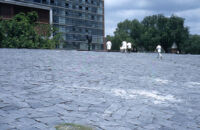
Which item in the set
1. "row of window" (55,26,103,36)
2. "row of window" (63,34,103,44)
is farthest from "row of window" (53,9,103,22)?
"row of window" (63,34,103,44)

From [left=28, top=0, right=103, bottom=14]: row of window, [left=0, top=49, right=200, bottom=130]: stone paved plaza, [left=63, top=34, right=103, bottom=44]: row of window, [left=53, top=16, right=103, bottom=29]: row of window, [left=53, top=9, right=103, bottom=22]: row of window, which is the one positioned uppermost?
[left=28, top=0, right=103, bottom=14]: row of window

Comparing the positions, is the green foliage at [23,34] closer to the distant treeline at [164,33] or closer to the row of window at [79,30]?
the distant treeline at [164,33]

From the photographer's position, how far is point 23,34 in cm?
2627

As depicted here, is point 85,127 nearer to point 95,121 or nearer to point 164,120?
point 95,121

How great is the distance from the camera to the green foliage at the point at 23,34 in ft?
82.0

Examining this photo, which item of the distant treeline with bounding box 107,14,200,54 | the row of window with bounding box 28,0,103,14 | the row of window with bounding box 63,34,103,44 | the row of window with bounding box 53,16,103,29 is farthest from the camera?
the row of window with bounding box 63,34,103,44

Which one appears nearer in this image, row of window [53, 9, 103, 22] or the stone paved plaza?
the stone paved plaza

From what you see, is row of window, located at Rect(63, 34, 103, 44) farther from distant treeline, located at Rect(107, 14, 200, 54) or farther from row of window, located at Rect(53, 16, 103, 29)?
distant treeline, located at Rect(107, 14, 200, 54)

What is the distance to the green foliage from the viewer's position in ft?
82.0

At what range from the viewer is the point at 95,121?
4.07 meters

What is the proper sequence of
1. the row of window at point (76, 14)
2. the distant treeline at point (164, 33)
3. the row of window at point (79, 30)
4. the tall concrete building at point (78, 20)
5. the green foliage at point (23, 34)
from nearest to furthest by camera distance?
the green foliage at point (23, 34)
the distant treeline at point (164, 33)
the tall concrete building at point (78, 20)
the row of window at point (76, 14)
the row of window at point (79, 30)

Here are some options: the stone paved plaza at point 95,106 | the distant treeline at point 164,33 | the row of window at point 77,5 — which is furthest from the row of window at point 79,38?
the stone paved plaza at point 95,106

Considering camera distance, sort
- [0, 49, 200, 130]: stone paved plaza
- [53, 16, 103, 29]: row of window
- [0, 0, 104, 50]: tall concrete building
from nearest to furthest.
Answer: [0, 49, 200, 130]: stone paved plaza, [0, 0, 104, 50]: tall concrete building, [53, 16, 103, 29]: row of window

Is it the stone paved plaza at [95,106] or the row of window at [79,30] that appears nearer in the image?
the stone paved plaza at [95,106]
